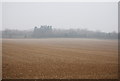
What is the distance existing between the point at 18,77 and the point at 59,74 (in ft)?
7.84

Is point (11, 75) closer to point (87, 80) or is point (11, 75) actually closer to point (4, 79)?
point (4, 79)

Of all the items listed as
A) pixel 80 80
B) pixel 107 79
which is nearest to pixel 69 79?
pixel 80 80

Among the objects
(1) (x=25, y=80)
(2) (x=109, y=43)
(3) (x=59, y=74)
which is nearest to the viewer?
(1) (x=25, y=80)

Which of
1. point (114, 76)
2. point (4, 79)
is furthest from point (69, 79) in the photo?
point (4, 79)

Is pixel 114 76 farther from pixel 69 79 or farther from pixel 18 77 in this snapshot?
pixel 18 77

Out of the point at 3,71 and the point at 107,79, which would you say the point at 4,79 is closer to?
the point at 3,71

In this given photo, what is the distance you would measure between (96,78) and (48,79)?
2509mm

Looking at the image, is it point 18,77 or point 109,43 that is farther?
point 109,43

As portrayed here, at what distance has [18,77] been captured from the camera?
916cm

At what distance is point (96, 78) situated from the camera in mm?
9289

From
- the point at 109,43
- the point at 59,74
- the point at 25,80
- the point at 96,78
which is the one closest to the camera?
the point at 25,80

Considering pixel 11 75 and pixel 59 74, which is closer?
pixel 11 75

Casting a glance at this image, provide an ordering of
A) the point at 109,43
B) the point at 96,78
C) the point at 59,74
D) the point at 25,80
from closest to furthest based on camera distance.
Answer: the point at 25,80
the point at 96,78
the point at 59,74
the point at 109,43

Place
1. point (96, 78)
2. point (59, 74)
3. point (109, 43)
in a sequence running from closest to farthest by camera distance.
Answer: point (96, 78)
point (59, 74)
point (109, 43)
